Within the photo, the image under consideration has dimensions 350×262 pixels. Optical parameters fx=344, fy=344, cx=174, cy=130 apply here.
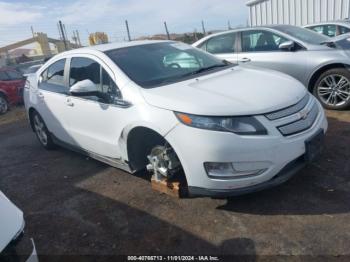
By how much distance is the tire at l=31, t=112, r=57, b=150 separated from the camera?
5.50 m

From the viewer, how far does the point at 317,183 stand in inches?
138

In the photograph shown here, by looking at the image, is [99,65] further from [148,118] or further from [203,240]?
[203,240]

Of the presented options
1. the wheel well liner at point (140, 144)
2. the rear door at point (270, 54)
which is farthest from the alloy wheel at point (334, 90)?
the wheel well liner at point (140, 144)

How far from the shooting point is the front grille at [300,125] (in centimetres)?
297

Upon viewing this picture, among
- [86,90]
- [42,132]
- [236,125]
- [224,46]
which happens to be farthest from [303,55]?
[42,132]

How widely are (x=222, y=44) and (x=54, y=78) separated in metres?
3.58

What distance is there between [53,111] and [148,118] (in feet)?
6.95

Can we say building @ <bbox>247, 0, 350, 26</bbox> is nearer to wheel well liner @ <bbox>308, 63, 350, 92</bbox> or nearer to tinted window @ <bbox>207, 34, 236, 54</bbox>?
tinted window @ <bbox>207, 34, 236, 54</bbox>

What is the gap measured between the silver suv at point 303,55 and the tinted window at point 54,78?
2.82 metres

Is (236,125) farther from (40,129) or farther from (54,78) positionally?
(40,129)

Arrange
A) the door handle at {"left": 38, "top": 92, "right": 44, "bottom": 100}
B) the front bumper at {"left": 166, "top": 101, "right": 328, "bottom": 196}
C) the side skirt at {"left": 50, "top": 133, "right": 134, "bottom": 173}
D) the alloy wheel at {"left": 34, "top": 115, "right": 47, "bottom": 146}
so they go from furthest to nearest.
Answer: the alloy wheel at {"left": 34, "top": 115, "right": 47, "bottom": 146}
the door handle at {"left": 38, "top": 92, "right": 44, "bottom": 100}
the side skirt at {"left": 50, "top": 133, "right": 134, "bottom": 173}
the front bumper at {"left": 166, "top": 101, "right": 328, "bottom": 196}

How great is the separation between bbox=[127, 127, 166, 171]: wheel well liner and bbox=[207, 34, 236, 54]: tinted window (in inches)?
150

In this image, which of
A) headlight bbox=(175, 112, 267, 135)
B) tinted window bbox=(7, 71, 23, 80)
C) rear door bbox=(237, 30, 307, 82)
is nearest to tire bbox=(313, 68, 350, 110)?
rear door bbox=(237, 30, 307, 82)

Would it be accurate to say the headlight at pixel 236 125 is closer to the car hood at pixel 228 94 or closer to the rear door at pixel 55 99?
the car hood at pixel 228 94
